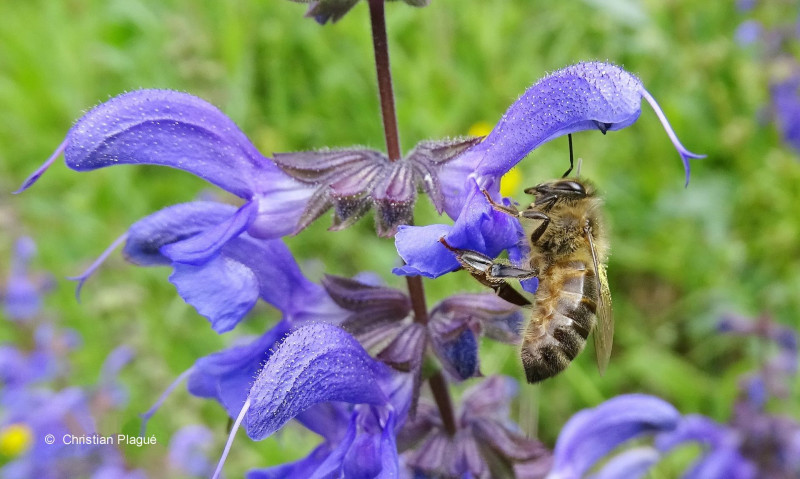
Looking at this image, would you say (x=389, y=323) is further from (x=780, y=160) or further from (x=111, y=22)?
(x=111, y=22)

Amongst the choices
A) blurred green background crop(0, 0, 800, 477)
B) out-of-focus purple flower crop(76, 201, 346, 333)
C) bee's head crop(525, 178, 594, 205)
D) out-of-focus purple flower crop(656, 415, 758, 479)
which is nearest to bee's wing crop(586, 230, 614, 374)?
bee's head crop(525, 178, 594, 205)

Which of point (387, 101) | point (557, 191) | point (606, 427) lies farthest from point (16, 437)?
point (557, 191)

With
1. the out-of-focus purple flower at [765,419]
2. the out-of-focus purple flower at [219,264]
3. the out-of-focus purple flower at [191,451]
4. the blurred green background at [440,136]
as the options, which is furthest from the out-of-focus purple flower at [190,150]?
the out-of-focus purple flower at [765,419]

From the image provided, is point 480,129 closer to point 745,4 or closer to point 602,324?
point 745,4

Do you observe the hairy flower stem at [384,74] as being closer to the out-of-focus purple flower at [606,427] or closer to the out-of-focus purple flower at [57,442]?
the out-of-focus purple flower at [606,427]

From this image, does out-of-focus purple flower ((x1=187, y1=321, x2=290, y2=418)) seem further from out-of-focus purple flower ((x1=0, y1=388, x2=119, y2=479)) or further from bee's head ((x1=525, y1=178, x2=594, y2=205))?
out-of-focus purple flower ((x1=0, y1=388, x2=119, y2=479))

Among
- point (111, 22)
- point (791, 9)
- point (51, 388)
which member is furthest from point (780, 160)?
point (111, 22)
